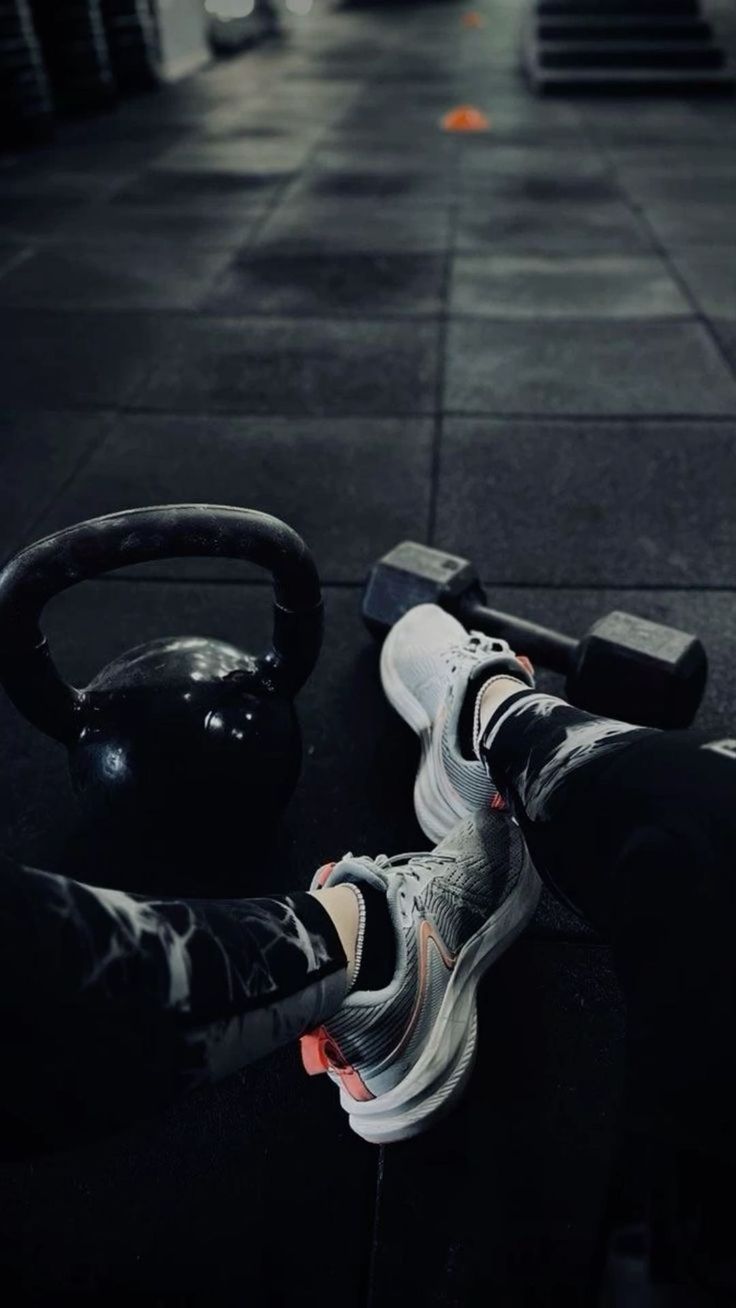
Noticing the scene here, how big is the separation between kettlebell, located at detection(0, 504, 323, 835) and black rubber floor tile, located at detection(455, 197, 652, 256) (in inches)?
137

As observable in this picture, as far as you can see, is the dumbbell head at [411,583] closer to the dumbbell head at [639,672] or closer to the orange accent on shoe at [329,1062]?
the dumbbell head at [639,672]

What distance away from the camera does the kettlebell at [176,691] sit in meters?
1.11

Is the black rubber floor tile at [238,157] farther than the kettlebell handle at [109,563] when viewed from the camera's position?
Yes

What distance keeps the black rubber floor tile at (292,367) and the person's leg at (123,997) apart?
2233 millimetres

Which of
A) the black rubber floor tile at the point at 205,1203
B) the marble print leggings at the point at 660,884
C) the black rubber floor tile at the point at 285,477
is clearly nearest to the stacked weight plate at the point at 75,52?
the black rubber floor tile at the point at 285,477

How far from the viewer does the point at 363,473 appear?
2.57 m

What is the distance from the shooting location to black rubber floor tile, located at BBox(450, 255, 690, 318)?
3.56 m

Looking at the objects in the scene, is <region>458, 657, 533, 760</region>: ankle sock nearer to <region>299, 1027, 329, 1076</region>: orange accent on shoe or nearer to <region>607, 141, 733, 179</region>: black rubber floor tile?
<region>299, 1027, 329, 1076</region>: orange accent on shoe

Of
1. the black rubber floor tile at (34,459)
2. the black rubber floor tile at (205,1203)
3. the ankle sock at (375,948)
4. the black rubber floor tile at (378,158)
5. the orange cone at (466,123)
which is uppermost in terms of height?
the orange cone at (466,123)

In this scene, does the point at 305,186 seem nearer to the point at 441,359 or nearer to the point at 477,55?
the point at 441,359

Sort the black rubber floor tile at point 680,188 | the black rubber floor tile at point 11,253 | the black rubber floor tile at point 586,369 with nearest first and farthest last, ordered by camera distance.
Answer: the black rubber floor tile at point 586,369 → the black rubber floor tile at point 11,253 → the black rubber floor tile at point 680,188

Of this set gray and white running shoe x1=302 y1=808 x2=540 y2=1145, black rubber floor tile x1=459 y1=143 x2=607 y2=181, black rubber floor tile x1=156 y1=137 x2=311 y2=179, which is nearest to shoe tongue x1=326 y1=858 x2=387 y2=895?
gray and white running shoe x1=302 y1=808 x2=540 y2=1145

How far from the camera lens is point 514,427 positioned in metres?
2.78

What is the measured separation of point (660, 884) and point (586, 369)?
2.61 meters
